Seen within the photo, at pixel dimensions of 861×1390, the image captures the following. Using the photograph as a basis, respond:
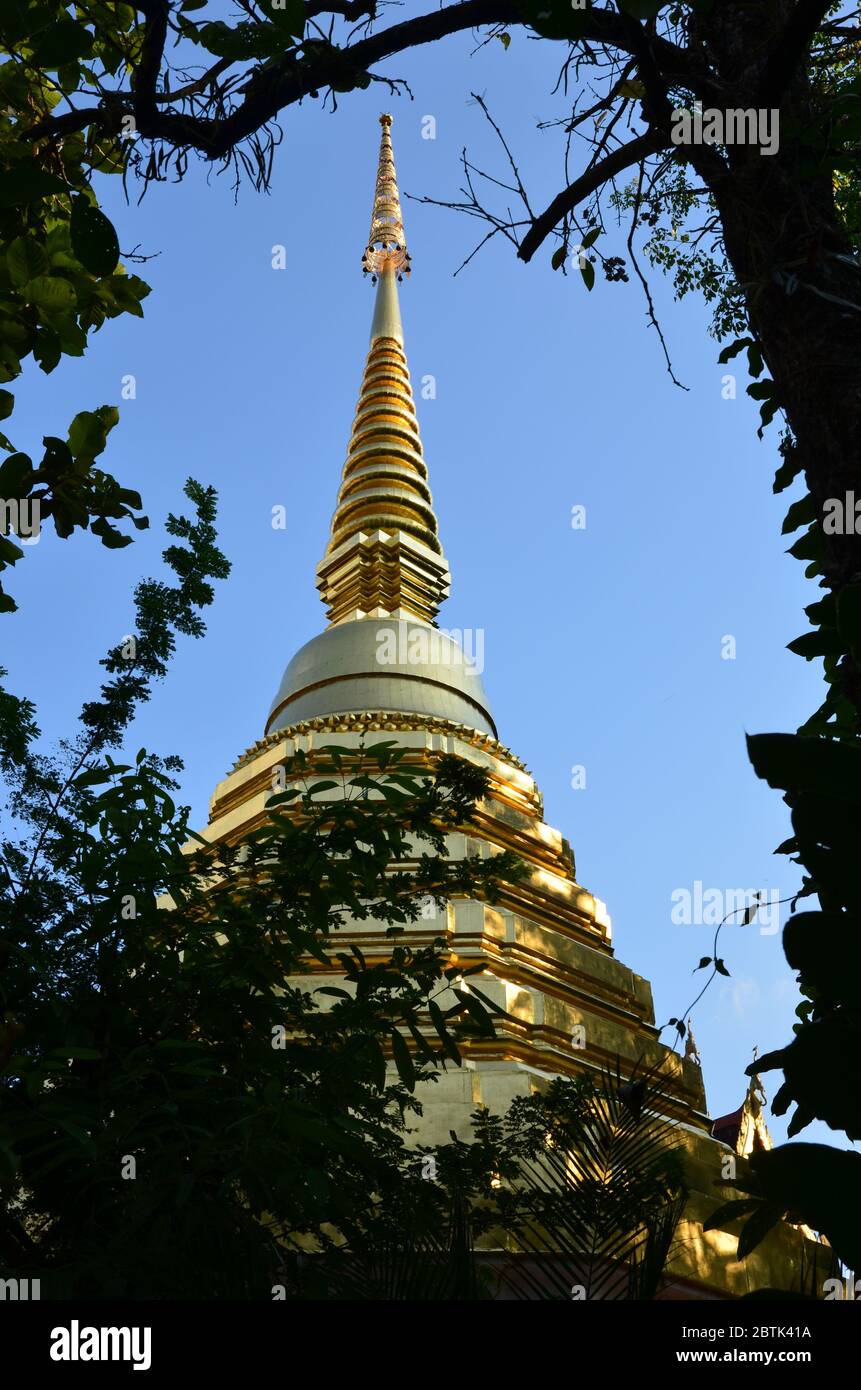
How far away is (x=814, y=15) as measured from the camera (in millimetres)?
2451

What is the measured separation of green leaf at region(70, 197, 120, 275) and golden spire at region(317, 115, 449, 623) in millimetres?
12683

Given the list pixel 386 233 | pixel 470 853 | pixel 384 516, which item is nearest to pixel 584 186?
pixel 470 853

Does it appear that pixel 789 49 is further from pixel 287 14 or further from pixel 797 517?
pixel 797 517

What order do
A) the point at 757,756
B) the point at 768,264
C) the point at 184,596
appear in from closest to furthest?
the point at 757,756, the point at 768,264, the point at 184,596

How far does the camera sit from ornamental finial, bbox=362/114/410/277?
2312cm

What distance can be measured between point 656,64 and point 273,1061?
9.20 feet

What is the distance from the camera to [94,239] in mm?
2646

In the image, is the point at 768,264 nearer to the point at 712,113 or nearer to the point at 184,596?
the point at 712,113

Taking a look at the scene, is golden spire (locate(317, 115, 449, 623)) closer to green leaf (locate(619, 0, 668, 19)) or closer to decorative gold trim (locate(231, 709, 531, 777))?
decorative gold trim (locate(231, 709, 531, 777))

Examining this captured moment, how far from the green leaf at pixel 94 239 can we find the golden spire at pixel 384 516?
12.7 metres

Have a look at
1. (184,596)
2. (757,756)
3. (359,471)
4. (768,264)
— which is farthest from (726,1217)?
(359,471)

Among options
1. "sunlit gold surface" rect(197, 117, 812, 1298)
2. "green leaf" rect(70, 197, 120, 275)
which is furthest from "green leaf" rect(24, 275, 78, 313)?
"sunlit gold surface" rect(197, 117, 812, 1298)
